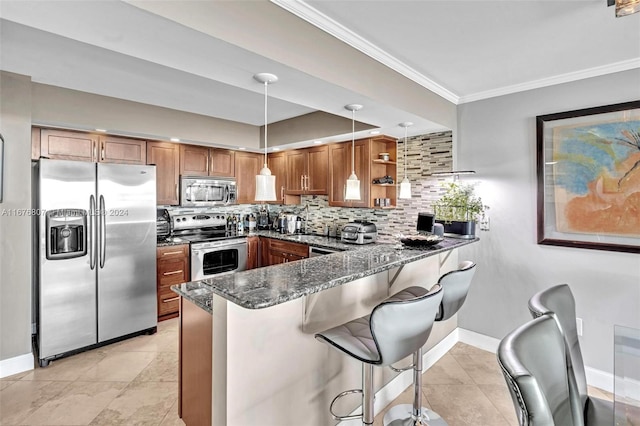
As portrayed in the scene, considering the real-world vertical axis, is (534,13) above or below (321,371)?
above

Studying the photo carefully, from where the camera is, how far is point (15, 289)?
2.58 meters

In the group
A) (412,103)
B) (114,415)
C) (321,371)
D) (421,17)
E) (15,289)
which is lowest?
(114,415)

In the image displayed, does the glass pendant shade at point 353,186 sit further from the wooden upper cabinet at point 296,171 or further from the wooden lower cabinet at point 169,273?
the wooden lower cabinet at point 169,273

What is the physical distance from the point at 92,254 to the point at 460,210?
3505 mm

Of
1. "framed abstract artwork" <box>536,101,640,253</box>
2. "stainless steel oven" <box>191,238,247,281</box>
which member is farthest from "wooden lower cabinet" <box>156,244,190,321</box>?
"framed abstract artwork" <box>536,101,640,253</box>

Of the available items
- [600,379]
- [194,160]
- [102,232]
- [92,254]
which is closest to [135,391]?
[92,254]

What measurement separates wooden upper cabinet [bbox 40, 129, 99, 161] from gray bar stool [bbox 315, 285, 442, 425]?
3.29 metres

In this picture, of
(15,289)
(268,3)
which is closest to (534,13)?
(268,3)

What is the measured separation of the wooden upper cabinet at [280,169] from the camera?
4.81 m

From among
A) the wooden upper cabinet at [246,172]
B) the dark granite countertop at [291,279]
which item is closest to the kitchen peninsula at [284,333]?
the dark granite countertop at [291,279]

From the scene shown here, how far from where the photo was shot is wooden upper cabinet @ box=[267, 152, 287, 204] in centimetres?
481

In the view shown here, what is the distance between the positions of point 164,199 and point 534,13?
13.1 feet

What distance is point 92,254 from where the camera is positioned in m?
2.99

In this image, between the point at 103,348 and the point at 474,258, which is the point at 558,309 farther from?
the point at 103,348
